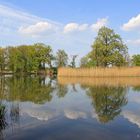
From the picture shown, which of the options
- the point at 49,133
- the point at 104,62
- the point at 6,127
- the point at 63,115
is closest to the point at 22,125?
the point at 6,127

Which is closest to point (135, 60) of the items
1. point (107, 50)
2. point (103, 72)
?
point (107, 50)

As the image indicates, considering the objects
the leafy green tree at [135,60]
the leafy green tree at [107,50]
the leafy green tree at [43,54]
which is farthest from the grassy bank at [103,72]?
the leafy green tree at [43,54]

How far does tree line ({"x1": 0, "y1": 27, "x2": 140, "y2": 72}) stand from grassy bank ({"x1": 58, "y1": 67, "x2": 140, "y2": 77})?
945cm

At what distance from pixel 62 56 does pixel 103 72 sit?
39.1 meters

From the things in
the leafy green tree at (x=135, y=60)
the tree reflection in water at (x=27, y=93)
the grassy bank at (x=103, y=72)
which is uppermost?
the leafy green tree at (x=135, y=60)

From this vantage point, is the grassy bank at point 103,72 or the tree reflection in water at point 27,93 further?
the grassy bank at point 103,72

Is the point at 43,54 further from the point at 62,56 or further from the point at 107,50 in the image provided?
the point at 107,50

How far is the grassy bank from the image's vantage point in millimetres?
48438

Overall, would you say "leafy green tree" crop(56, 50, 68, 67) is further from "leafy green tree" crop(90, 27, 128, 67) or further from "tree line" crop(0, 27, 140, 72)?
"leafy green tree" crop(90, 27, 128, 67)

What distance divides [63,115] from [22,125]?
114 inches

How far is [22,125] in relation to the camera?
1078cm

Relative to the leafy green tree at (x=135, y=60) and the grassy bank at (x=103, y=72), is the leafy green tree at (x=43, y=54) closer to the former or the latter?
the leafy green tree at (x=135, y=60)

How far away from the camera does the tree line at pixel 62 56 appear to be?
6028 cm

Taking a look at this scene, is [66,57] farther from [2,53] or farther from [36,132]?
[36,132]
